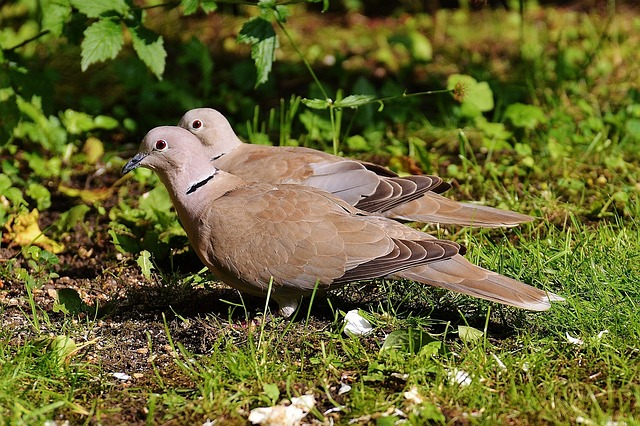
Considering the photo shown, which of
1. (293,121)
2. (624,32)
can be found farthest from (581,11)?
(293,121)

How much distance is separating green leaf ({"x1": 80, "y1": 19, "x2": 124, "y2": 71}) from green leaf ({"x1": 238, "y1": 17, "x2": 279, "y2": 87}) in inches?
24.4

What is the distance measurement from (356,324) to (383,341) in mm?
138

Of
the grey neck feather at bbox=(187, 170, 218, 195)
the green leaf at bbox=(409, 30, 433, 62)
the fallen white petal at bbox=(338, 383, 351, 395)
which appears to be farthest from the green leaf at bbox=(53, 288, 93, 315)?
the green leaf at bbox=(409, 30, 433, 62)

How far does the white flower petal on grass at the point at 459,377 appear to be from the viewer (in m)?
3.37

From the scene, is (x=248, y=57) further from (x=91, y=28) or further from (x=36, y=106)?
(x=91, y=28)

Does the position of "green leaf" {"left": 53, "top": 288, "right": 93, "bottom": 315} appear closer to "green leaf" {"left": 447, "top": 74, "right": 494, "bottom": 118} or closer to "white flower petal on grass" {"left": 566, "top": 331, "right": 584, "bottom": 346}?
"white flower petal on grass" {"left": 566, "top": 331, "right": 584, "bottom": 346}

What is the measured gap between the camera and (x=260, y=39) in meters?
4.65

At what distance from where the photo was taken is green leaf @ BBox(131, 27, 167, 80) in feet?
15.5

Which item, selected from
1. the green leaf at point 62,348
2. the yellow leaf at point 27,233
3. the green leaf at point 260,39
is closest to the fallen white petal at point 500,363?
the green leaf at point 62,348

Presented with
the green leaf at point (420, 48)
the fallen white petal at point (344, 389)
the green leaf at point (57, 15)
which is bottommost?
the fallen white petal at point (344, 389)

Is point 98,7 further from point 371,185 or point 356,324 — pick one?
point 356,324

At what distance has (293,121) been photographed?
624cm

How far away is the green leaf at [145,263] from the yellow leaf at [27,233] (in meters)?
0.71

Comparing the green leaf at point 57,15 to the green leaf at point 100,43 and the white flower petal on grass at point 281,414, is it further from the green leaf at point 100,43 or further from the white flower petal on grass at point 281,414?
the white flower petal on grass at point 281,414
